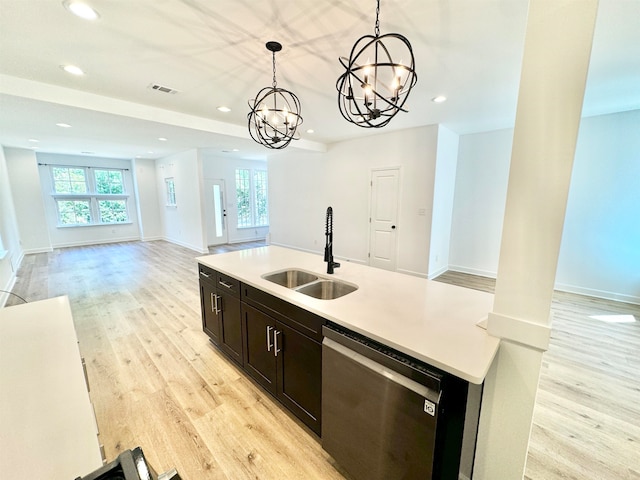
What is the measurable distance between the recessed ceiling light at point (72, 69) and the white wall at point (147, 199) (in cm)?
657

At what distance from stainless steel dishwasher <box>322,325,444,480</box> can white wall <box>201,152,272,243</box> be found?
677cm

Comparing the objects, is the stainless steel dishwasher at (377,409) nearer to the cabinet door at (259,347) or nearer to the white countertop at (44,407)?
the cabinet door at (259,347)

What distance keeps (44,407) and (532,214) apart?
191 cm

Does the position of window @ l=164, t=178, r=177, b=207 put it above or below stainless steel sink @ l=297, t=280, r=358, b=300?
above

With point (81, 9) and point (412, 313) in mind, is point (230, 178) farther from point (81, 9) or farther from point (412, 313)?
point (412, 313)

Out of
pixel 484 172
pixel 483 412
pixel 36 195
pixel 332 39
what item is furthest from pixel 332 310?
pixel 36 195

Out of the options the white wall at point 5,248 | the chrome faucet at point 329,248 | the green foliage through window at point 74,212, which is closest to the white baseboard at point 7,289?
the white wall at point 5,248

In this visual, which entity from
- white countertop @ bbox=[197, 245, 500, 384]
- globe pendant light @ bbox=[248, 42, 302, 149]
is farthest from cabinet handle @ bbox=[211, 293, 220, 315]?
globe pendant light @ bbox=[248, 42, 302, 149]

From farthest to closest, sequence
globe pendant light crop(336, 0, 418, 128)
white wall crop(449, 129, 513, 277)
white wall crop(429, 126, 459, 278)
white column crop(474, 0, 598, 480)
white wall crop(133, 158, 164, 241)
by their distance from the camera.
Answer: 1. white wall crop(133, 158, 164, 241)
2. white wall crop(449, 129, 513, 277)
3. white wall crop(429, 126, 459, 278)
4. globe pendant light crop(336, 0, 418, 128)
5. white column crop(474, 0, 598, 480)

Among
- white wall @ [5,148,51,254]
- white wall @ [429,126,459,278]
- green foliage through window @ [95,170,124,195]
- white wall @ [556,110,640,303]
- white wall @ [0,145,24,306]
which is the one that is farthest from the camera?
green foliage through window @ [95,170,124,195]

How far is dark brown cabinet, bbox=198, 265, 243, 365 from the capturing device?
2.22m

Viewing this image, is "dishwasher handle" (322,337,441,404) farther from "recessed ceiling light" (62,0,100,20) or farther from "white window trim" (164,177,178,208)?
"white window trim" (164,177,178,208)

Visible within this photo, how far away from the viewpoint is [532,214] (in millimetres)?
1069

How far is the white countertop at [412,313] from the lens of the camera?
3.51 ft
